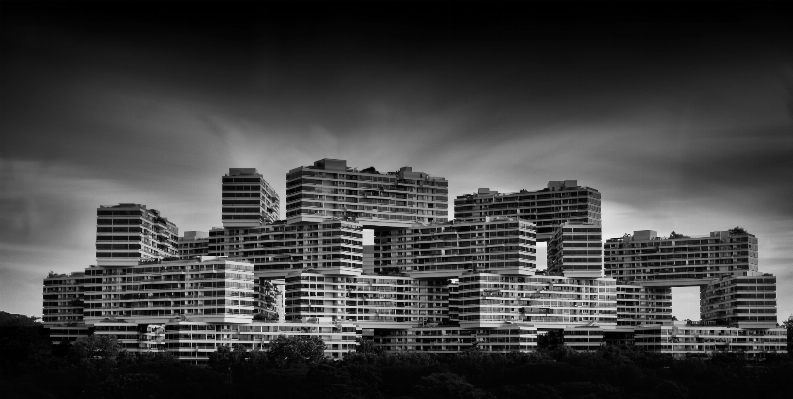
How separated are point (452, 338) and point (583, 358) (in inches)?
883

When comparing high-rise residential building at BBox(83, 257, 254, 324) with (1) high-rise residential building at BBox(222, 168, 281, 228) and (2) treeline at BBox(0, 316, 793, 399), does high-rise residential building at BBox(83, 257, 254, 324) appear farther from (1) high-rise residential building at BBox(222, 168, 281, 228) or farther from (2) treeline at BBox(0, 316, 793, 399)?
(1) high-rise residential building at BBox(222, 168, 281, 228)

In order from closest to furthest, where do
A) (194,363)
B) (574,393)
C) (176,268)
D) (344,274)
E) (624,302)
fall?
(574,393) → (194,363) → (176,268) → (344,274) → (624,302)

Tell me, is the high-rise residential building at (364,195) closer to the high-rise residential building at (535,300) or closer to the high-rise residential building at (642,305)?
the high-rise residential building at (535,300)

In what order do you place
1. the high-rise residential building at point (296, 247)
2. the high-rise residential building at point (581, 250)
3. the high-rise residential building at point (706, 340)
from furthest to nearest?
the high-rise residential building at point (581, 250) < the high-rise residential building at point (706, 340) < the high-rise residential building at point (296, 247)

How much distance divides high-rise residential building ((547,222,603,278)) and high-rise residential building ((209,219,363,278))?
84.4 feet

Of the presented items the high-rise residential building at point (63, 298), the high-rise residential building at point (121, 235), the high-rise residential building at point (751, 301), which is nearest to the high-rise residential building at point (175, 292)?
the high-rise residential building at point (121, 235)

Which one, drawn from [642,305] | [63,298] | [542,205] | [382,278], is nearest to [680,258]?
[642,305]

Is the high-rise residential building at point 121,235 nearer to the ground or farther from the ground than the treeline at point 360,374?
farther from the ground

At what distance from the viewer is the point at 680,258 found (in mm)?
181500

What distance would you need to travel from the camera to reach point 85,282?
160 m

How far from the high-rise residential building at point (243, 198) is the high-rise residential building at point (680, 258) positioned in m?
54.2

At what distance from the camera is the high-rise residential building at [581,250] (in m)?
167

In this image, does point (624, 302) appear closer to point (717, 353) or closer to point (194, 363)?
point (717, 353)

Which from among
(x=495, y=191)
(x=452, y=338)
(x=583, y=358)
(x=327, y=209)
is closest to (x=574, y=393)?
(x=583, y=358)
